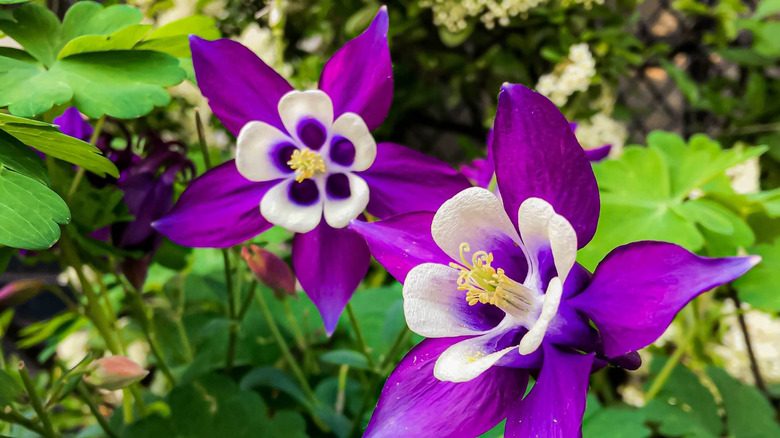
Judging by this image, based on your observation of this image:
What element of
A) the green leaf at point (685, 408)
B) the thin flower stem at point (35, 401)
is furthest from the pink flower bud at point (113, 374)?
the green leaf at point (685, 408)

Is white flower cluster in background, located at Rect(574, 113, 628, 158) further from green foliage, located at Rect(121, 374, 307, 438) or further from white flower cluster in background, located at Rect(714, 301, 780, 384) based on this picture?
green foliage, located at Rect(121, 374, 307, 438)

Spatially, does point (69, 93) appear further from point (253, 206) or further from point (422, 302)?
point (422, 302)

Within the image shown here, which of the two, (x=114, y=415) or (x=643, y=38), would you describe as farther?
(x=643, y=38)

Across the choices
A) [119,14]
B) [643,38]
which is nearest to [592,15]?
[643,38]

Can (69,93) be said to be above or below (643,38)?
above

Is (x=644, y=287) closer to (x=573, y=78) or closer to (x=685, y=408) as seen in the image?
(x=685, y=408)

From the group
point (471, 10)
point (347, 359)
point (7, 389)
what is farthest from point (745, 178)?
point (7, 389)

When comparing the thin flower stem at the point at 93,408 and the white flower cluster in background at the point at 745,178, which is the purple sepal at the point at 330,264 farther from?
the white flower cluster in background at the point at 745,178

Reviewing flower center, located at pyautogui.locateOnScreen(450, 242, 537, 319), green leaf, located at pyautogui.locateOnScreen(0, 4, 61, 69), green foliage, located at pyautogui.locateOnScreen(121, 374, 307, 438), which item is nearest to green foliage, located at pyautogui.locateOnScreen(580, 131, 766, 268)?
flower center, located at pyautogui.locateOnScreen(450, 242, 537, 319)

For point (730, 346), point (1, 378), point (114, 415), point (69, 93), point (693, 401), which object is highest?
point (69, 93)
